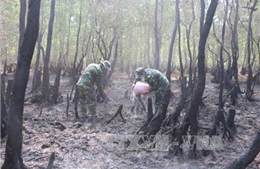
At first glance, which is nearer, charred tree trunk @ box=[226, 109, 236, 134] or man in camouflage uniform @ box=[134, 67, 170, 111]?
charred tree trunk @ box=[226, 109, 236, 134]

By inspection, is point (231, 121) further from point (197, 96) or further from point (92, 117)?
point (92, 117)

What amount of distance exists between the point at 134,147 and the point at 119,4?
1122cm

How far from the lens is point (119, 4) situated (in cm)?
1574

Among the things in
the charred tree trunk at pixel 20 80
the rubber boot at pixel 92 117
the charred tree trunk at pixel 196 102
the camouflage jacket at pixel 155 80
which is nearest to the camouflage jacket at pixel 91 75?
the rubber boot at pixel 92 117

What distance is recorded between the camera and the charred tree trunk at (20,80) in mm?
3609

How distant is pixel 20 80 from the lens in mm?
3621

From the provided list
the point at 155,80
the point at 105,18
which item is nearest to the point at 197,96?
the point at 155,80

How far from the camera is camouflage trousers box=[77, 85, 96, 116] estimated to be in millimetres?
7480

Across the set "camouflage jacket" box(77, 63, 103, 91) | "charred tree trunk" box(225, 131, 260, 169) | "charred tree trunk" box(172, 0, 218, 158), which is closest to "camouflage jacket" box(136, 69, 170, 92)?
"camouflage jacket" box(77, 63, 103, 91)

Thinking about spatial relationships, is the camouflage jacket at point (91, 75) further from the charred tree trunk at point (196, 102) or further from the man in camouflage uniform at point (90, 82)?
the charred tree trunk at point (196, 102)

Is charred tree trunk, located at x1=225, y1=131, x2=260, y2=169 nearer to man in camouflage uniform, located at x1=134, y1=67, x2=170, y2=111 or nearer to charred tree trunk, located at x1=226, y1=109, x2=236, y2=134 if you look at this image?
charred tree trunk, located at x1=226, y1=109, x2=236, y2=134

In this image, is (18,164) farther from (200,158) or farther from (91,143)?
(200,158)

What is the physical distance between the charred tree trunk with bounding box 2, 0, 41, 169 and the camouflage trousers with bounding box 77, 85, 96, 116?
379 cm

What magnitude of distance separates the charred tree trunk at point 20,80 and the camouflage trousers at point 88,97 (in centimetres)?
379
